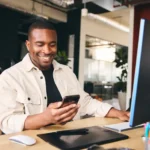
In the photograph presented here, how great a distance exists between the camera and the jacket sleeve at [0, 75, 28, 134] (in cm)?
119

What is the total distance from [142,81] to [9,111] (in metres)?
0.78

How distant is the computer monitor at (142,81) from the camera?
30.2 inches

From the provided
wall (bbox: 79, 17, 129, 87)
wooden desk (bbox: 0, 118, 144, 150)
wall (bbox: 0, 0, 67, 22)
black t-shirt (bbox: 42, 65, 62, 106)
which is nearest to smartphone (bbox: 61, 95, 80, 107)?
wooden desk (bbox: 0, 118, 144, 150)

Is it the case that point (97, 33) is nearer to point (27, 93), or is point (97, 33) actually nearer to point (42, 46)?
point (42, 46)

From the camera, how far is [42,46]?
1597 mm

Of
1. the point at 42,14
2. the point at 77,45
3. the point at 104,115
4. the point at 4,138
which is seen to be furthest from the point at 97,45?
the point at 4,138

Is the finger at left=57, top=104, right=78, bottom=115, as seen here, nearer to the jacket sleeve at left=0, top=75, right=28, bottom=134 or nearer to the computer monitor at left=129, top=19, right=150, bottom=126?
the jacket sleeve at left=0, top=75, right=28, bottom=134

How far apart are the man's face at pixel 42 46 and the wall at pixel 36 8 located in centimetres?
386

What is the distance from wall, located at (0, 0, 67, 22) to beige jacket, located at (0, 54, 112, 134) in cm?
390

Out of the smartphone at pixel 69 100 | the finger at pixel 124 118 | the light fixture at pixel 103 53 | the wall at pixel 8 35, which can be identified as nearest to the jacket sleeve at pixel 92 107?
the finger at pixel 124 118

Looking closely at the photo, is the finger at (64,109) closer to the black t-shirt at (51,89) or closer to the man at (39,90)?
the man at (39,90)

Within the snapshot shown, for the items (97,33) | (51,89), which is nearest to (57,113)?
(51,89)

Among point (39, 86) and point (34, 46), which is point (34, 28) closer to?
point (34, 46)

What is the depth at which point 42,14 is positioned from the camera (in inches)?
239
